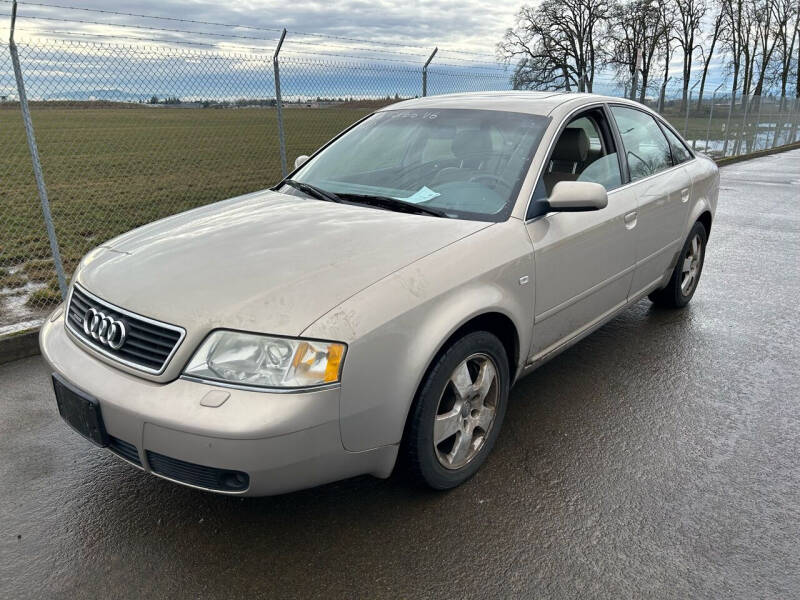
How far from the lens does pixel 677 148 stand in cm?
476

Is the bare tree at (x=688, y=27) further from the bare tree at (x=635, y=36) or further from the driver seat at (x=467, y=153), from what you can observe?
the driver seat at (x=467, y=153)

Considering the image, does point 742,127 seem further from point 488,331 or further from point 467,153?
point 488,331

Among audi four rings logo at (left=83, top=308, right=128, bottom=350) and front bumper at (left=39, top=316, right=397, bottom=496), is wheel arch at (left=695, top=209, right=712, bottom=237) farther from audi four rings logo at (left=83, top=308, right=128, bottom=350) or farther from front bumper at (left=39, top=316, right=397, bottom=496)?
audi four rings logo at (left=83, top=308, right=128, bottom=350)

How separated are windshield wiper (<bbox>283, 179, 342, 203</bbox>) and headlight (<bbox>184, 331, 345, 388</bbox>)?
1.30m

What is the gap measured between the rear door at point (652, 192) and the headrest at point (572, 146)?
432mm

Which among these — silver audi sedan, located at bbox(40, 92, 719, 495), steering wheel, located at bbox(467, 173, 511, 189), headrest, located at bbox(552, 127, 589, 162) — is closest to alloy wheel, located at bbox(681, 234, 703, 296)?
silver audi sedan, located at bbox(40, 92, 719, 495)

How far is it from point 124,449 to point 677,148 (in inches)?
172

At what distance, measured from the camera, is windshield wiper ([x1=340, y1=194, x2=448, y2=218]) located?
296 cm

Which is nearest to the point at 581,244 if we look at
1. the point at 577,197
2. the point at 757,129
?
the point at 577,197

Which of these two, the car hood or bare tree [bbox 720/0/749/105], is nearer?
the car hood

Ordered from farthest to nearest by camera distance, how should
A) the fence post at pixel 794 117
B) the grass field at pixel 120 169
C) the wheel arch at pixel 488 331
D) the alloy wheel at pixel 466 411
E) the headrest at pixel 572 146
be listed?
the fence post at pixel 794 117 < the grass field at pixel 120 169 < the headrest at pixel 572 146 < the alloy wheel at pixel 466 411 < the wheel arch at pixel 488 331

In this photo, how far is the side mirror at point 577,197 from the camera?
2898 millimetres

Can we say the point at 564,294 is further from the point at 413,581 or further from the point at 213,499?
the point at 213,499

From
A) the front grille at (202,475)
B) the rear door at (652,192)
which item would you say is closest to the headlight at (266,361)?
the front grille at (202,475)
